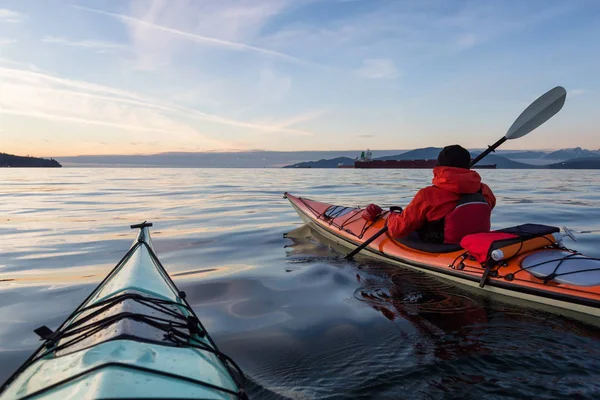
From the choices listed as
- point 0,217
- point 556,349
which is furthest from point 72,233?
point 556,349

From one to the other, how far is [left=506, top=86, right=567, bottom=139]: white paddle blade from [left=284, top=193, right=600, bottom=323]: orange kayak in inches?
116

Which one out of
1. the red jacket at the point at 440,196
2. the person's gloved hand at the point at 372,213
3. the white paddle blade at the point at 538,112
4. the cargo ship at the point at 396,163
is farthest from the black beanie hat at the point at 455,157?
the cargo ship at the point at 396,163

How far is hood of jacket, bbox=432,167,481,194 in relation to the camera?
4.92m

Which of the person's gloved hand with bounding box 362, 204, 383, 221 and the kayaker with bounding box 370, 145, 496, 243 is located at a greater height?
the kayaker with bounding box 370, 145, 496, 243

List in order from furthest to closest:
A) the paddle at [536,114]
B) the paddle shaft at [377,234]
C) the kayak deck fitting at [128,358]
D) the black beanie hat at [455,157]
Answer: the paddle at [536,114] → the paddle shaft at [377,234] → the black beanie hat at [455,157] → the kayak deck fitting at [128,358]

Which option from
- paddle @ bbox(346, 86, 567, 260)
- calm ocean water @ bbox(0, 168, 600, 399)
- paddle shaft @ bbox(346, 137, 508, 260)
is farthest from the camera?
paddle @ bbox(346, 86, 567, 260)

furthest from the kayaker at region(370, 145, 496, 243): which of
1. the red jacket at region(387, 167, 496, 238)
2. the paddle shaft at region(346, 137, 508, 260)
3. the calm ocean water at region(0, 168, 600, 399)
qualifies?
the paddle shaft at region(346, 137, 508, 260)

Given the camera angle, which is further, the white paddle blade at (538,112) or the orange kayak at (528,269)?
the white paddle blade at (538,112)

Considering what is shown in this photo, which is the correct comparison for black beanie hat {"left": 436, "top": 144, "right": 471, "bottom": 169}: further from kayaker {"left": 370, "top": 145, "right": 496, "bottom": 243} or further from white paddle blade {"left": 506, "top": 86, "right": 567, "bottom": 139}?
white paddle blade {"left": 506, "top": 86, "right": 567, "bottom": 139}

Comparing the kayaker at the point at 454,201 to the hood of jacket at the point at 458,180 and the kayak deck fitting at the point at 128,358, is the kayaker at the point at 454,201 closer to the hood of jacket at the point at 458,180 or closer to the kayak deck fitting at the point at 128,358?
the hood of jacket at the point at 458,180

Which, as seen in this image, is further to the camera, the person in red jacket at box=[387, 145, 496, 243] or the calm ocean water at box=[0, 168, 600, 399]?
the person in red jacket at box=[387, 145, 496, 243]

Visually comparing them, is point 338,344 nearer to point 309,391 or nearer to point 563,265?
point 309,391

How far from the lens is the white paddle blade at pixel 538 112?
7.03 meters

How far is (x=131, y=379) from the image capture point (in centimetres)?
171
